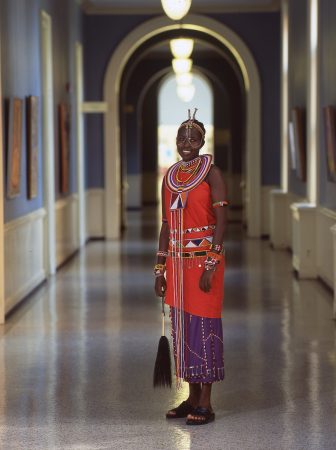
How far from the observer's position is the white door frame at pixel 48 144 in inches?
502

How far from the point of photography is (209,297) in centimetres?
558

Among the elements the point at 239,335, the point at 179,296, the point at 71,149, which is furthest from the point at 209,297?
the point at 71,149

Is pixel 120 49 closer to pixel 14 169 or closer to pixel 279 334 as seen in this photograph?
pixel 14 169

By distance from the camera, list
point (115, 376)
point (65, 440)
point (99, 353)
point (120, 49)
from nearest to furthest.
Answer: point (65, 440)
point (115, 376)
point (99, 353)
point (120, 49)

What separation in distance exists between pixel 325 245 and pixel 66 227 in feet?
16.0

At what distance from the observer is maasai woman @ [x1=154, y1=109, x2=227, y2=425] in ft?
18.3

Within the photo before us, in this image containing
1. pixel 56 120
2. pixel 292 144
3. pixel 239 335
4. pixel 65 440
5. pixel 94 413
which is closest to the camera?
pixel 65 440

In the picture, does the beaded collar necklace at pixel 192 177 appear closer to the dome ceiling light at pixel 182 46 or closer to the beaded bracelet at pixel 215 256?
the beaded bracelet at pixel 215 256

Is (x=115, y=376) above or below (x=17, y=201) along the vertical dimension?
below

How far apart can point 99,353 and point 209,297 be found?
2351mm

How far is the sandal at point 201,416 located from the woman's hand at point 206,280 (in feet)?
2.40

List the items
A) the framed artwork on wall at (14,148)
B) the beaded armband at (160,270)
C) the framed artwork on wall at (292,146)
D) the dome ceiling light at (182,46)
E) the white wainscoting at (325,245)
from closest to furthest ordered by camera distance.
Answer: the beaded armband at (160,270) → the framed artwork on wall at (14,148) → the white wainscoting at (325,245) → the framed artwork on wall at (292,146) → the dome ceiling light at (182,46)

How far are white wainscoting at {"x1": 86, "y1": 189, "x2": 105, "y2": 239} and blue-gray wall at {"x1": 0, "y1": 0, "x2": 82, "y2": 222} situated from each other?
2071mm

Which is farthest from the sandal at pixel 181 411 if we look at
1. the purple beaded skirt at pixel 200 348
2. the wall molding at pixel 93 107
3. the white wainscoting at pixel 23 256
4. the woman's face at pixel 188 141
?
the wall molding at pixel 93 107
